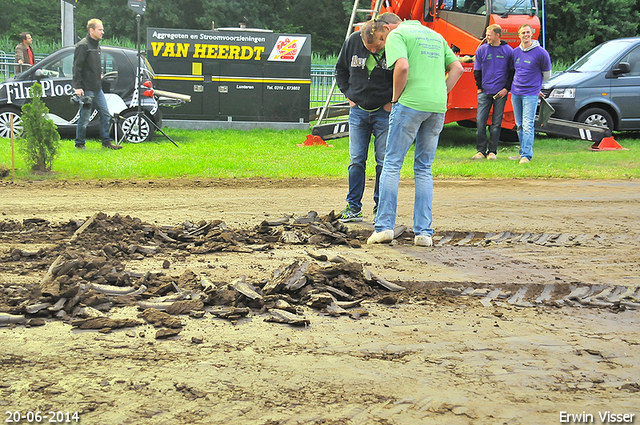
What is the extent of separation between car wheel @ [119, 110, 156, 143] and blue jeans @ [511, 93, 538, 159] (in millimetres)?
7399

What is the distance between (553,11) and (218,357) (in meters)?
36.9

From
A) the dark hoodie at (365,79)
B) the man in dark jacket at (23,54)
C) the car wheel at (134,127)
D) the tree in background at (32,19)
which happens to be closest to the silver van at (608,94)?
the car wheel at (134,127)

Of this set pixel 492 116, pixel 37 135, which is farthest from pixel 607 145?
pixel 37 135

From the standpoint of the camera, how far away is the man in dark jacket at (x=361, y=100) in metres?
6.58

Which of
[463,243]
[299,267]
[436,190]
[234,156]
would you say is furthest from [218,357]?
[234,156]

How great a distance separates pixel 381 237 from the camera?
6.00 metres

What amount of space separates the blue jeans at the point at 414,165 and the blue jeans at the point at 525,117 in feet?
18.9

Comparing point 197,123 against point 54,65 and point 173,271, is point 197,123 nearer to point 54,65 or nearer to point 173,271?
point 54,65

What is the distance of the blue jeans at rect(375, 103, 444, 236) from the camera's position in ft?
19.6

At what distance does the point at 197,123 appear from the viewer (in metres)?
17.2

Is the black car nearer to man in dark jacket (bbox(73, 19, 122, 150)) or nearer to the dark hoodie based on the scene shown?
man in dark jacket (bbox(73, 19, 122, 150))

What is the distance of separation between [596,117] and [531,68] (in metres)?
4.89

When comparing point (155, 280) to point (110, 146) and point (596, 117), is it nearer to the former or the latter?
point (110, 146)

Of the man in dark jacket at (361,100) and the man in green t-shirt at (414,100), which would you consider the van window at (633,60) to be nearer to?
the man in dark jacket at (361,100)
